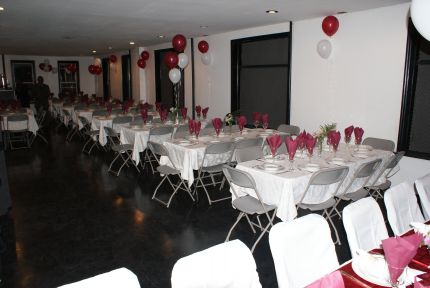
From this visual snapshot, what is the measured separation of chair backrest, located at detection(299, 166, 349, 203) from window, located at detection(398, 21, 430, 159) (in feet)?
6.84

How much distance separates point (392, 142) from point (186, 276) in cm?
458

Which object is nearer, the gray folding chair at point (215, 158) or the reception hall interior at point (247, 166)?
the reception hall interior at point (247, 166)

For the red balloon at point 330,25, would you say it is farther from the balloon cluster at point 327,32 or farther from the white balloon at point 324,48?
the white balloon at point 324,48

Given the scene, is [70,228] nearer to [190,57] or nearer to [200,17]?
[200,17]

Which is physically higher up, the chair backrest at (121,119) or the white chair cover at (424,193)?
the chair backrest at (121,119)

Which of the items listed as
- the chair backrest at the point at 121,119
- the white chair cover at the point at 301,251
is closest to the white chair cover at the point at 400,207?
the white chair cover at the point at 301,251

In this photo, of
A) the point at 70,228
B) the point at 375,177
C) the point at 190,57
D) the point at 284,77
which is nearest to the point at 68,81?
the point at 190,57

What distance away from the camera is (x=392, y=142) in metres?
5.18

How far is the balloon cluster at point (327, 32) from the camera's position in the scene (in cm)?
580

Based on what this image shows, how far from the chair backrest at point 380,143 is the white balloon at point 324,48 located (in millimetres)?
1643

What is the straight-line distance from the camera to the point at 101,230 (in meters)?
4.14

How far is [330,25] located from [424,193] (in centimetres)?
373

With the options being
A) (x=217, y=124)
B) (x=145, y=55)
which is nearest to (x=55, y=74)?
(x=145, y=55)

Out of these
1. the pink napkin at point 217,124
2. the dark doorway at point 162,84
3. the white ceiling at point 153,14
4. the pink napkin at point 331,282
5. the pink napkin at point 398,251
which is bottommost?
the pink napkin at point 331,282
